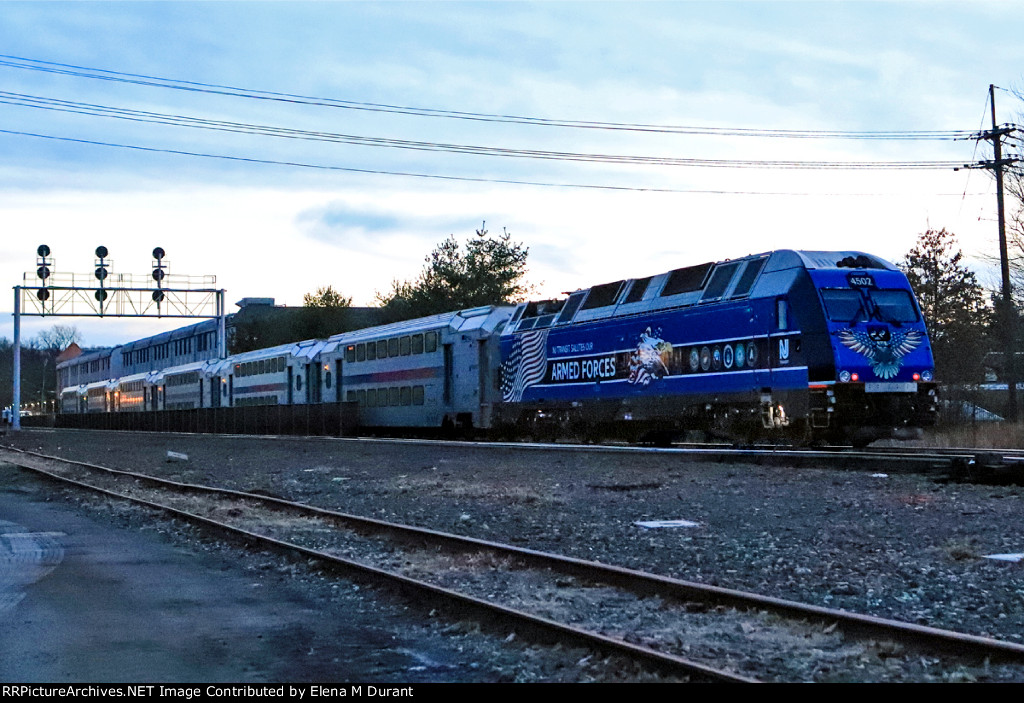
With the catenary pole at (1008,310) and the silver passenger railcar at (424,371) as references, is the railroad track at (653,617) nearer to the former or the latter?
the silver passenger railcar at (424,371)

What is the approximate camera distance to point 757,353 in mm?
21984

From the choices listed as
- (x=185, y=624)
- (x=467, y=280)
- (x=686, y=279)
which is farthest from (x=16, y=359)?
(x=185, y=624)

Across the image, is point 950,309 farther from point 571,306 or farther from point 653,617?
point 653,617

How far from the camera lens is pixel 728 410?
75.5ft

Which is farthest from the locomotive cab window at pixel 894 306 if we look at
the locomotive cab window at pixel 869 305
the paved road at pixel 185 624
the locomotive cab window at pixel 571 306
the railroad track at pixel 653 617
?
the paved road at pixel 185 624

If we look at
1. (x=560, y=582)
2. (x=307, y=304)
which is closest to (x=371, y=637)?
(x=560, y=582)

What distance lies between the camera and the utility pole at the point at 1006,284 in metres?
31.0

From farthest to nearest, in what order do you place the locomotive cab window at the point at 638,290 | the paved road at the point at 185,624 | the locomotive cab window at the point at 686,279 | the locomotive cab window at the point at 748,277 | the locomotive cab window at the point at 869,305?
the locomotive cab window at the point at 638,290, the locomotive cab window at the point at 686,279, the locomotive cab window at the point at 748,277, the locomotive cab window at the point at 869,305, the paved road at the point at 185,624

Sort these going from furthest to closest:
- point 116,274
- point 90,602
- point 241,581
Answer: point 116,274
point 241,581
point 90,602

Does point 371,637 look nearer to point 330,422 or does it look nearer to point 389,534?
point 389,534

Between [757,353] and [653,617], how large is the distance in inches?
573

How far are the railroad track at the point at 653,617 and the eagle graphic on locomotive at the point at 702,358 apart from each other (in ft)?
35.2

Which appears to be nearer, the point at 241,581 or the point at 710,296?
the point at 241,581

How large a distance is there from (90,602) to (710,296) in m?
16.8
